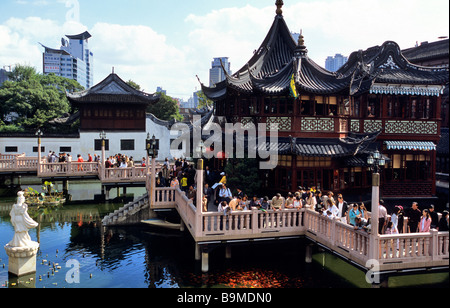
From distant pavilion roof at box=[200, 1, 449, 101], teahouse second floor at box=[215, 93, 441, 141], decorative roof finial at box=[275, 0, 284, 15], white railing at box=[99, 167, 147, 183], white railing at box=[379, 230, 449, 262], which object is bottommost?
white railing at box=[379, 230, 449, 262]

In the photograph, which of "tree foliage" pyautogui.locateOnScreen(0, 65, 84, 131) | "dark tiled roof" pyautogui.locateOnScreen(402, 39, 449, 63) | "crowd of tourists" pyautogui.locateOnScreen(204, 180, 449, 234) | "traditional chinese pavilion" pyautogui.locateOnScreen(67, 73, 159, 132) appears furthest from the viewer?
"tree foliage" pyautogui.locateOnScreen(0, 65, 84, 131)

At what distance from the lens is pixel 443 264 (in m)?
11.3

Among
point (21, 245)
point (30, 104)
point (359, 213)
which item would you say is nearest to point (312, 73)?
point (359, 213)

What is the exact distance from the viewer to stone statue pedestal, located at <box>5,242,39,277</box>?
13.8m

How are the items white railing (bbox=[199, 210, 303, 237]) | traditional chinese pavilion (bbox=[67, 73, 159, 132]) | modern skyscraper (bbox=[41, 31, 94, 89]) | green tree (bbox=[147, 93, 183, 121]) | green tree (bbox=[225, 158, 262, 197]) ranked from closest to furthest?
white railing (bbox=[199, 210, 303, 237]) < green tree (bbox=[225, 158, 262, 197]) < traditional chinese pavilion (bbox=[67, 73, 159, 132]) < green tree (bbox=[147, 93, 183, 121]) < modern skyscraper (bbox=[41, 31, 94, 89])

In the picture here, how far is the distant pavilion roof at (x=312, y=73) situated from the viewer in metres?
18.8

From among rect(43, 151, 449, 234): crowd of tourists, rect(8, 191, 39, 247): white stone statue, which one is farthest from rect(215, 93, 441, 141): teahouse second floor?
rect(8, 191, 39, 247): white stone statue

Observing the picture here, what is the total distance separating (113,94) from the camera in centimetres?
4069

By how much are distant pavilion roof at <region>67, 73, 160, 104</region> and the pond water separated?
2202cm

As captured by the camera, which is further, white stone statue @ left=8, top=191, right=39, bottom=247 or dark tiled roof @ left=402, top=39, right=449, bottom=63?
dark tiled roof @ left=402, top=39, right=449, bottom=63

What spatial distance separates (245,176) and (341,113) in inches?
231

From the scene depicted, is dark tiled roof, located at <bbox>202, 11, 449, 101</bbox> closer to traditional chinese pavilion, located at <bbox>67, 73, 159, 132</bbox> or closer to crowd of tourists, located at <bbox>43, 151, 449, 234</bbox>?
A: crowd of tourists, located at <bbox>43, 151, 449, 234</bbox>

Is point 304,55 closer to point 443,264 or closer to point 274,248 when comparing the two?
point 274,248

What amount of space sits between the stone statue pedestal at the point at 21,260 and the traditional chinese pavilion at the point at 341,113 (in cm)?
1121
